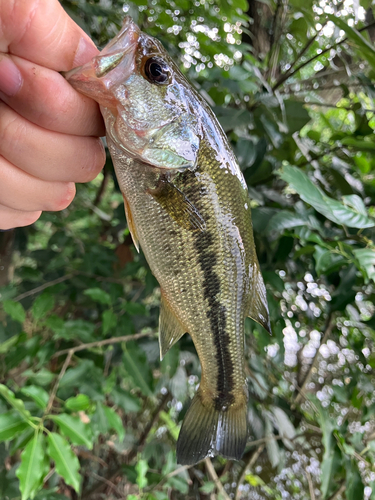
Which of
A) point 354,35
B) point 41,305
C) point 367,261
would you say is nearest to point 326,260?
point 367,261

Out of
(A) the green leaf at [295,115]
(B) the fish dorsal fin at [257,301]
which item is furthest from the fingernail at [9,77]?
(A) the green leaf at [295,115]

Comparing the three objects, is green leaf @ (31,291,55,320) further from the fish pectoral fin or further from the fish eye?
the fish eye

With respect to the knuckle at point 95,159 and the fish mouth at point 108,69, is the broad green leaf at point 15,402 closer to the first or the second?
the knuckle at point 95,159

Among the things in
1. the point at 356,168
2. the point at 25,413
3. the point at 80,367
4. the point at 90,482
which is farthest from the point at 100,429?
the point at 356,168

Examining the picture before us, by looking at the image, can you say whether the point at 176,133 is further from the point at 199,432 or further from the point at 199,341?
the point at 199,432

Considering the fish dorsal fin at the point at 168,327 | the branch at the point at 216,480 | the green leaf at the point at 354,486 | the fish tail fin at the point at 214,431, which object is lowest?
the branch at the point at 216,480

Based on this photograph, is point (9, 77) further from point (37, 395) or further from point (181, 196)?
point (37, 395)

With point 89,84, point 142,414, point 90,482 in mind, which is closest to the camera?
point 89,84
